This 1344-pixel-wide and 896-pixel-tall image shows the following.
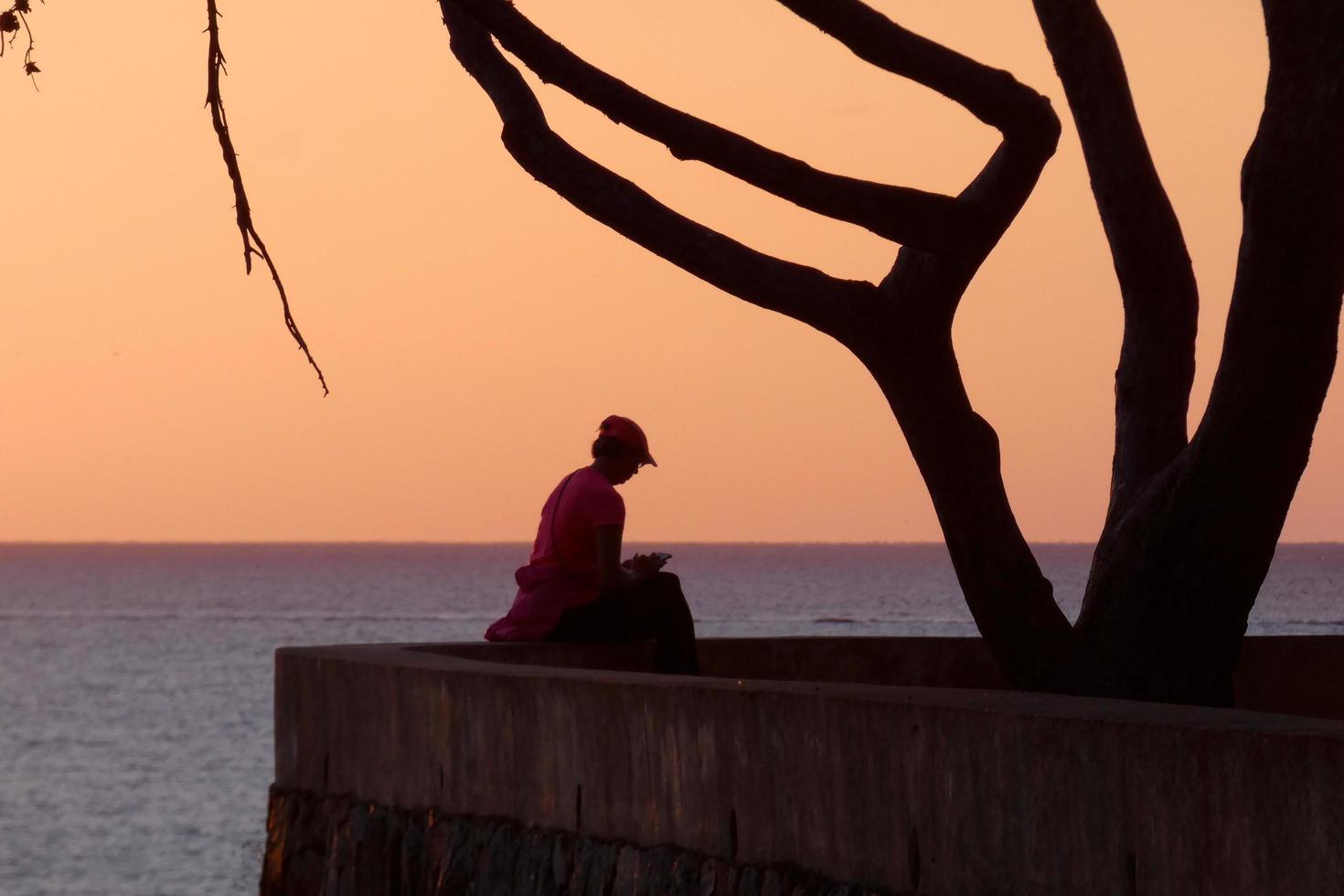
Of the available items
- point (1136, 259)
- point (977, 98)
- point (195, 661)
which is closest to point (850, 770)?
point (977, 98)

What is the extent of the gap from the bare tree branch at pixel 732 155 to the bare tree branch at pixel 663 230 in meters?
0.28

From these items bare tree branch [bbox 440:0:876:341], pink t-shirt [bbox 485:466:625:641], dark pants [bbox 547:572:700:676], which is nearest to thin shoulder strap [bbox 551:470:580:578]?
pink t-shirt [bbox 485:466:625:641]

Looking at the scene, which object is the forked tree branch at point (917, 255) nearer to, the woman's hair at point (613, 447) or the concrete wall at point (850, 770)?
the woman's hair at point (613, 447)

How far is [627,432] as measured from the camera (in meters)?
8.78

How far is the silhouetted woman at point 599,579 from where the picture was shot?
845cm

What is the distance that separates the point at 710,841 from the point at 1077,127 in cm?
317

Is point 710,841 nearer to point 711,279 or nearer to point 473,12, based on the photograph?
point 711,279

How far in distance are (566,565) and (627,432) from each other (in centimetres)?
58

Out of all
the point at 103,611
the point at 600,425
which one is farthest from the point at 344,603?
the point at 600,425

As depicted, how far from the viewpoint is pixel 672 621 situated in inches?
333

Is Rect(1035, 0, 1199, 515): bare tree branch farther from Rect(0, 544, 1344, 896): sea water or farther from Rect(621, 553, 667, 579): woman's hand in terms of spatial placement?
Rect(0, 544, 1344, 896): sea water

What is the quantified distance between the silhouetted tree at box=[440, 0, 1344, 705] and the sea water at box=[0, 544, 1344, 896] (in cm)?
2240

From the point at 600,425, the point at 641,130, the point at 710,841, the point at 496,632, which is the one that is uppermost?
the point at 641,130

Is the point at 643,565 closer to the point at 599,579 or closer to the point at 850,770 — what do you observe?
the point at 599,579
